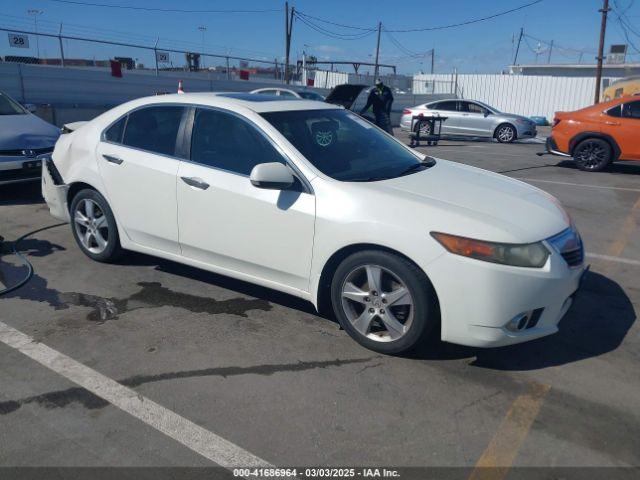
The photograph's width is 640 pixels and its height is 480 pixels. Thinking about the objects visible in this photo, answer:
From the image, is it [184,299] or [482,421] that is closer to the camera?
[482,421]

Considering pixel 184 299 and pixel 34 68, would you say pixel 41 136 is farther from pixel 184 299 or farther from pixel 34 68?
pixel 34 68

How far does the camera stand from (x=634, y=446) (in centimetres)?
279

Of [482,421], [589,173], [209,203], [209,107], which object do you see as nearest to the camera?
[482,421]

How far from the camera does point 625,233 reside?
22.4 feet

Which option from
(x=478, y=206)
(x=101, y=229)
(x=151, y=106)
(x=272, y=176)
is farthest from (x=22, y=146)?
(x=478, y=206)

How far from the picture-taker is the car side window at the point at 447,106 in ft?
64.3

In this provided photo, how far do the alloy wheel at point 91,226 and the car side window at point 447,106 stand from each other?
53.9 feet

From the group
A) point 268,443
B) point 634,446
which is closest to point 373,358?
point 268,443

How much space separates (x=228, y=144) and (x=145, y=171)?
789mm

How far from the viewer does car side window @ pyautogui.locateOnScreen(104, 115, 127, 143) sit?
4930 mm

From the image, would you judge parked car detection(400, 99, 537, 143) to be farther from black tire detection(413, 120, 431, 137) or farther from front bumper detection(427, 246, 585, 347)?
front bumper detection(427, 246, 585, 347)

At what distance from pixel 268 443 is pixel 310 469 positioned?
0.91ft

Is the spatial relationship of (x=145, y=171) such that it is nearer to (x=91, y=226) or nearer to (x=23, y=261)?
(x=91, y=226)

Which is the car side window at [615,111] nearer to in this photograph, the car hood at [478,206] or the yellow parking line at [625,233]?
the yellow parking line at [625,233]
